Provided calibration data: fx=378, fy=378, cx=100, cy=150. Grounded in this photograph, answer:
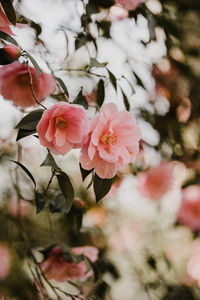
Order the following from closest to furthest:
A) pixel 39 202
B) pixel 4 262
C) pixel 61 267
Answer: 1. pixel 39 202
2. pixel 61 267
3. pixel 4 262

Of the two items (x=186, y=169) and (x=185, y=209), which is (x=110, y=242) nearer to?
(x=185, y=209)

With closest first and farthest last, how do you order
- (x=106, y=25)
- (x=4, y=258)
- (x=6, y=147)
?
1. (x=106, y=25)
2. (x=6, y=147)
3. (x=4, y=258)

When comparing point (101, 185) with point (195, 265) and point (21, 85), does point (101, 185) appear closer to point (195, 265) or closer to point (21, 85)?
point (21, 85)

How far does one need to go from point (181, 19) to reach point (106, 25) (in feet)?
2.61

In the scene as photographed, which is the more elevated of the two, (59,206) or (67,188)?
(67,188)

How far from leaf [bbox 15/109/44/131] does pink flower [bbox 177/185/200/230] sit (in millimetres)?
1236

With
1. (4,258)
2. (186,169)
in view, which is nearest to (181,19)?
(186,169)

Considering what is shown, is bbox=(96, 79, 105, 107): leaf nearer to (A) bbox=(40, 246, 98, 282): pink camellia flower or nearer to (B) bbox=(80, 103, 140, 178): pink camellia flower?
(B) bbox=(80, 103, 140, 178): pink camellia flower

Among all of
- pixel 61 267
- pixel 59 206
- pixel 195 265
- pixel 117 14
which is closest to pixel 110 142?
pixel 59 206

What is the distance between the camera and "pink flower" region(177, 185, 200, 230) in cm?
168

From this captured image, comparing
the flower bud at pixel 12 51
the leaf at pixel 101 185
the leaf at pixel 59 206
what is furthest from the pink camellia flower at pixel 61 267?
the flower bud at pixel 12 51

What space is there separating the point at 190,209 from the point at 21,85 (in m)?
1.21

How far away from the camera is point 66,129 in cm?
54

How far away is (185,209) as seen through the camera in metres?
1.74
